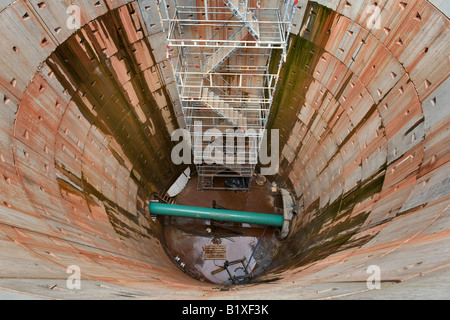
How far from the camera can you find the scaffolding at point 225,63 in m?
10.2

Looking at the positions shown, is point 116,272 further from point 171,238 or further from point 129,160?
point 171,238

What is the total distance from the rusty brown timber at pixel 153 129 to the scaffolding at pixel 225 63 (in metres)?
0.90

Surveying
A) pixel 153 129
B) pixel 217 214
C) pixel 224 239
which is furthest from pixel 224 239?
pixel 153 129

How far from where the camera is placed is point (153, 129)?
13977mm

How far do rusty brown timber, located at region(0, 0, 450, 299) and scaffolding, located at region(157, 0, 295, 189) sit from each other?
90cm

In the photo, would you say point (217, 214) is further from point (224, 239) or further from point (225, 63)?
point (225, 63)

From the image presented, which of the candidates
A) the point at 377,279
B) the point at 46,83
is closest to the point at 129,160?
the point at 46,83

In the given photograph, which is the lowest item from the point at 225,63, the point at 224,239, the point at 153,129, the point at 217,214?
the point at 224,239

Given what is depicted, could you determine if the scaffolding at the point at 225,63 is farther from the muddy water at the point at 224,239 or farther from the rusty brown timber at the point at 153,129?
the muddy water at the point at 224,239

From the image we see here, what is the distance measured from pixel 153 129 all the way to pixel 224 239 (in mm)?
7418

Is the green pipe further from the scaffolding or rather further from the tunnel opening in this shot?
the scaffolding

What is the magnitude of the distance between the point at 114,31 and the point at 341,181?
10747 mm

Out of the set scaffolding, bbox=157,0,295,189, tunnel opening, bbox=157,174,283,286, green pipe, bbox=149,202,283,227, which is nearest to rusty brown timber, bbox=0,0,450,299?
scaffolding, bbox=157,0,295,189

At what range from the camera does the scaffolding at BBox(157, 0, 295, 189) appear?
400 inches
